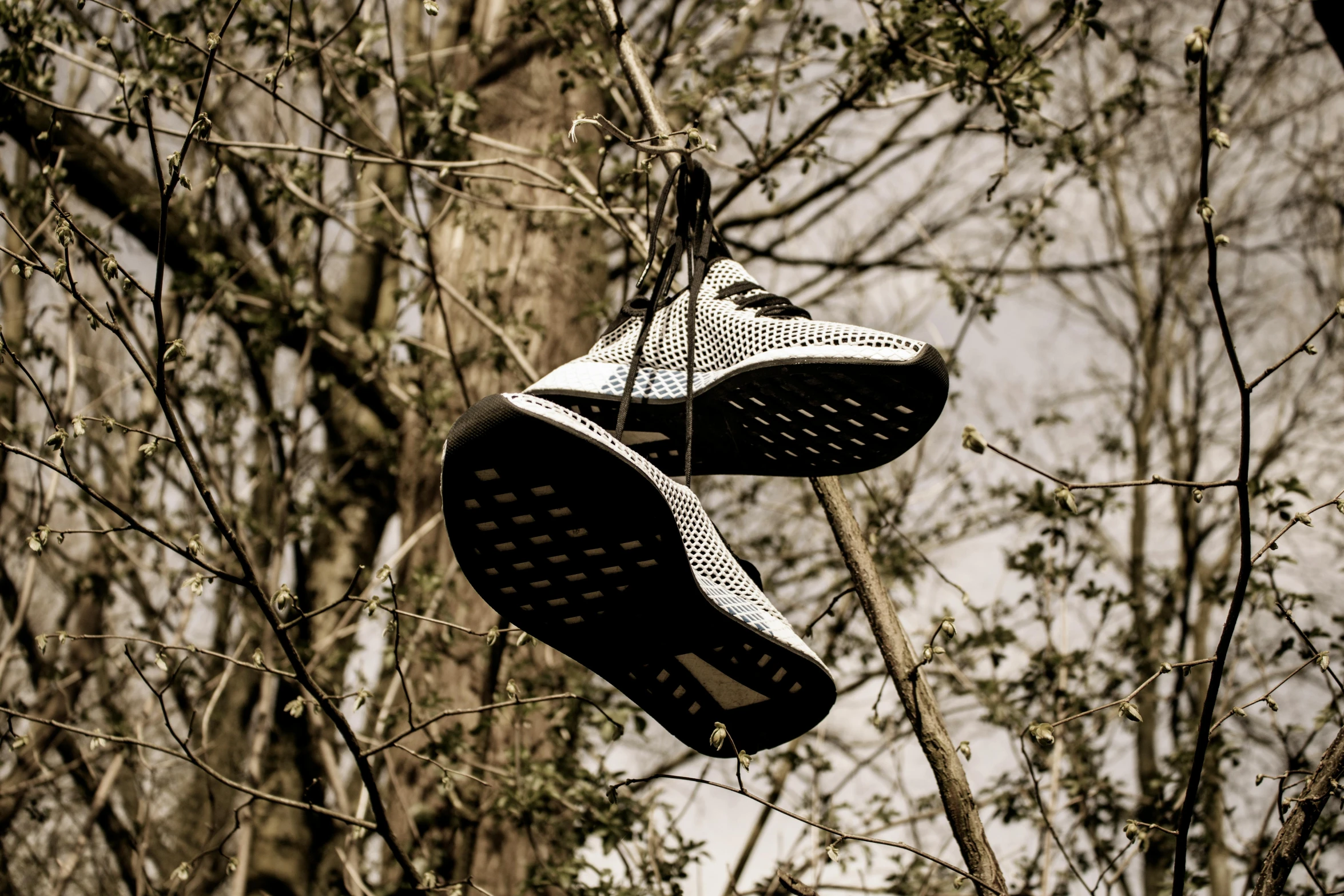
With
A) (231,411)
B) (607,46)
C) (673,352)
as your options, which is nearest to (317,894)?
(231,411)

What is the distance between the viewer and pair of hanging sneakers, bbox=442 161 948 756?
4.10ft

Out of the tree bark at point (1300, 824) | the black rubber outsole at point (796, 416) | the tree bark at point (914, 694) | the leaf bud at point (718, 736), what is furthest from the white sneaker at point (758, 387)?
the tree bark at point (1300, 824)

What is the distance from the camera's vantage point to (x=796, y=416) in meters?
1.61

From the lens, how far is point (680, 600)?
1270 millimetres

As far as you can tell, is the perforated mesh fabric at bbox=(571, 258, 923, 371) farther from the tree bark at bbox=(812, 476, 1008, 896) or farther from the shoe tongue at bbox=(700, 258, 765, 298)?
the tree bark at bbox=(812, 476, 1008, 896)

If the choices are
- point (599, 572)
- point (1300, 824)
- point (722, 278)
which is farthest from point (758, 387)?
point (1300, 824)

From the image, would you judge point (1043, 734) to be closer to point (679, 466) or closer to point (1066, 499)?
point (1066, 499)

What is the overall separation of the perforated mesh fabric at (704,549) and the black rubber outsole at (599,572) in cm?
1

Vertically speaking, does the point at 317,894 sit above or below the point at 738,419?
below

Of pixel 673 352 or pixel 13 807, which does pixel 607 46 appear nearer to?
pixel 673 352

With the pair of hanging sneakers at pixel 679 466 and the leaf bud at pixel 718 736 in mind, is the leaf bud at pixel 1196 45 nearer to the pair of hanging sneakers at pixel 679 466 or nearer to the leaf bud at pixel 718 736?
the pair of hanging sneakers at pixel 679 466

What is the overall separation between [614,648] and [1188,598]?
5.56m

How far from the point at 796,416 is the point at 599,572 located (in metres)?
0.42

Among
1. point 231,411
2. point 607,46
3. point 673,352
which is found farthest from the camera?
point 231,411
